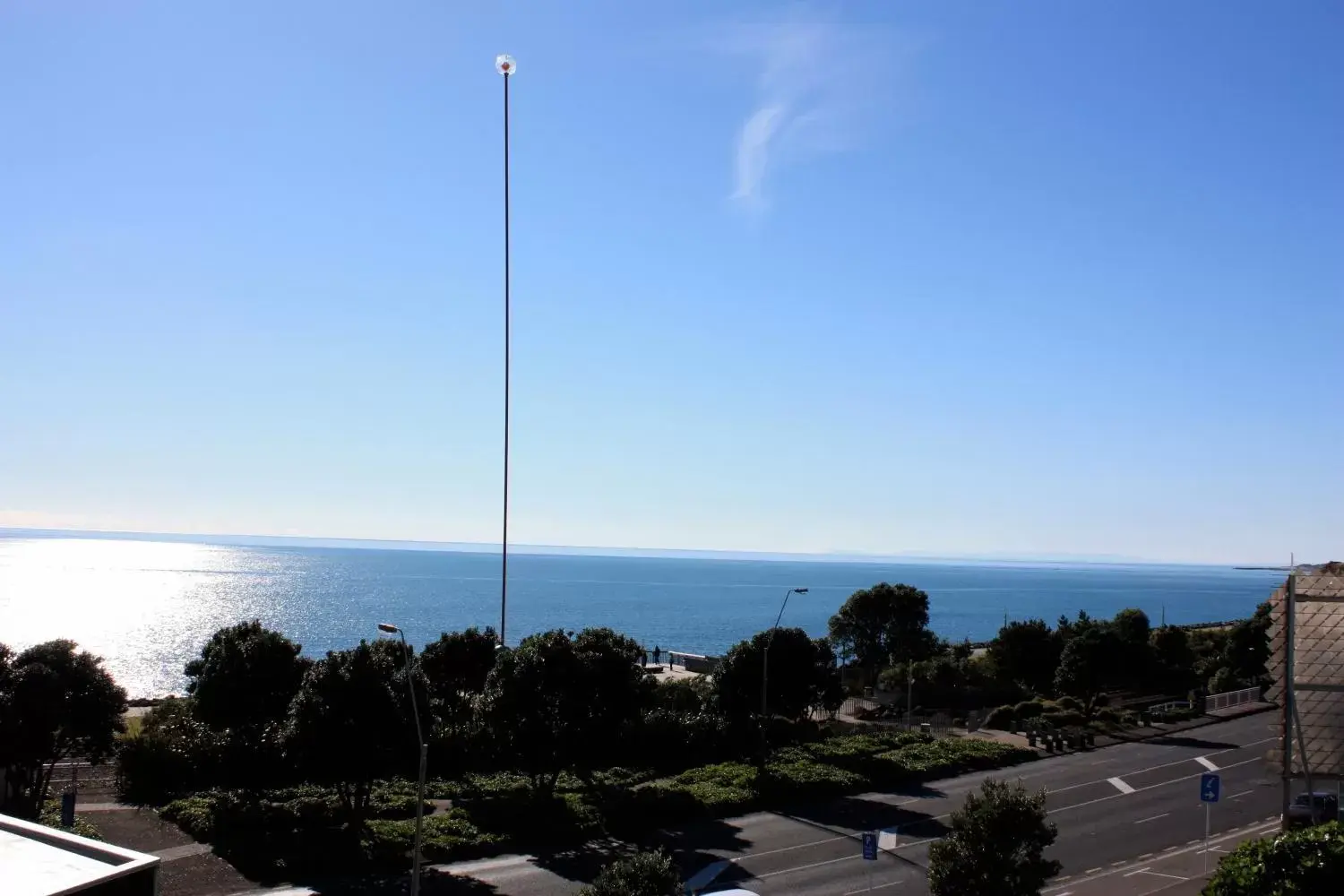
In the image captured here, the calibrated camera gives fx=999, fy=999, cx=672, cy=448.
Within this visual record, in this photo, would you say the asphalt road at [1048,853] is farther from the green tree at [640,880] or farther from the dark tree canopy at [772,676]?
the green tree at [640,880]

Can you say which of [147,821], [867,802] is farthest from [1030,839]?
[147,821]

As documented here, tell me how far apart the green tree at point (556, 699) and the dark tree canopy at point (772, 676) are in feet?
29.9

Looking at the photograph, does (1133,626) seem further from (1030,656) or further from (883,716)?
(883,716)

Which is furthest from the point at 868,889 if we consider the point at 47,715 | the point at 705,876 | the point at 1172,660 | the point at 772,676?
the point at 1172,660

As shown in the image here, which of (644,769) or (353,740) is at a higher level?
(353,740)

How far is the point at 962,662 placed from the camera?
66875 millimetres

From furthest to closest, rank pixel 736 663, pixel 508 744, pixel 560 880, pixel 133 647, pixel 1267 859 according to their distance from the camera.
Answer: pixel 133 647, pixel 736 663, pixel 508 744, pixel 560 880, pixel 1267 859

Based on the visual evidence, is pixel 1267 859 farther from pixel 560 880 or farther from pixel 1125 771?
pixel 1125 771

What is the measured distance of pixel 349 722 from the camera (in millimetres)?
28812

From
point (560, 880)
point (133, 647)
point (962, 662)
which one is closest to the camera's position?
point (560, 880)

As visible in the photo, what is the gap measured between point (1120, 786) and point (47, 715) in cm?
3716

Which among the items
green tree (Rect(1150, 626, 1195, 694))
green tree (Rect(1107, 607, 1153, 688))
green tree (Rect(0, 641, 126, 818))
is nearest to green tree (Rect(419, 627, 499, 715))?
green tree (Rect(0, 641, 126, 818))

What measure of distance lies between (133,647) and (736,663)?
11422 centimetres

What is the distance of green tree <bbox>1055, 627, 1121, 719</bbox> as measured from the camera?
5422cm
